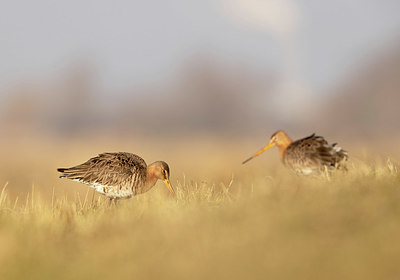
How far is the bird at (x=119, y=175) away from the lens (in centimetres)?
985

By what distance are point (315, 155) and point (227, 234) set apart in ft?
11.3

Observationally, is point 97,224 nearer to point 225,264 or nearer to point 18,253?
point 18,253

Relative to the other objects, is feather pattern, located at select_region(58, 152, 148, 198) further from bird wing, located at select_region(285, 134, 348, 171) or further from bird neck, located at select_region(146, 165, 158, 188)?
bird wing, located at select_region(285, 134, 348, 171)

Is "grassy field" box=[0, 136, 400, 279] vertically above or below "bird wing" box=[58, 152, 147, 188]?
below

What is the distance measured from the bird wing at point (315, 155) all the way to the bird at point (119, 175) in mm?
2306

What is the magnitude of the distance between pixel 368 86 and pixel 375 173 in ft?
330

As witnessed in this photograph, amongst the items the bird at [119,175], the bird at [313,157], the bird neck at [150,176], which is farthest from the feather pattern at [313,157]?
the bird neck at [150,176]

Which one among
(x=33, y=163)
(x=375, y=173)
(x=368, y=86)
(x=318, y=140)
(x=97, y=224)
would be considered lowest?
(x=97, y=224)

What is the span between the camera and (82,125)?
132m

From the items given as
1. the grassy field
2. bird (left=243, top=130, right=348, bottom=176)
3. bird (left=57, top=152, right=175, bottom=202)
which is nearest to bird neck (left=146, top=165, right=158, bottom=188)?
bird (left=57, top=152, right=175, bottom=202)

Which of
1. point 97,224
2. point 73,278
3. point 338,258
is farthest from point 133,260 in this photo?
point 338,258

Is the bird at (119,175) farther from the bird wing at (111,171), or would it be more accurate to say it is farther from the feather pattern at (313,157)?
the feather pattern at (313,157)

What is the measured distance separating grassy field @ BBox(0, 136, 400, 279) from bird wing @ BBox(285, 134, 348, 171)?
34 cm

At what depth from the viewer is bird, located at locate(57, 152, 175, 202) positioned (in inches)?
388
